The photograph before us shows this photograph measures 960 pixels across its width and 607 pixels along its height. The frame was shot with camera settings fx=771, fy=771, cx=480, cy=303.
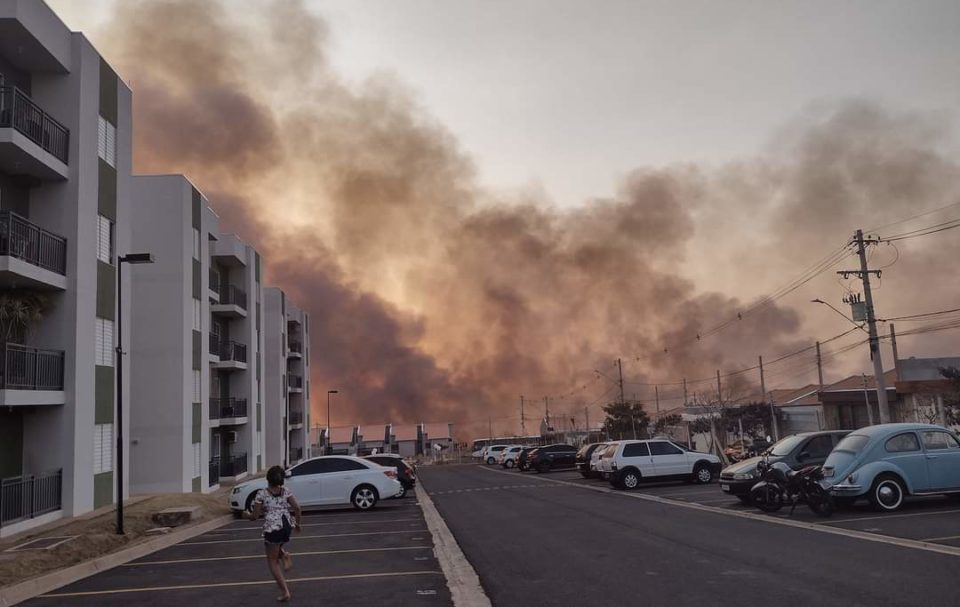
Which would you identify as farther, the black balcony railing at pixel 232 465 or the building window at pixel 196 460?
the black balcony railing at pixel 232 465

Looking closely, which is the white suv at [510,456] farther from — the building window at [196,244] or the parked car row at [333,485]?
the parked car row at [333,485]

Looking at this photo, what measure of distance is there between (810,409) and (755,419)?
16.4 ft

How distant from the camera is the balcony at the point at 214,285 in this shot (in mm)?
41088

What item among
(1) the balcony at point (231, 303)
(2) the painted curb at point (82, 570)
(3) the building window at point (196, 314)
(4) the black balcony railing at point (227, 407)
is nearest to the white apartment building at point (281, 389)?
(4) the black balcony railing at point (227, 407)

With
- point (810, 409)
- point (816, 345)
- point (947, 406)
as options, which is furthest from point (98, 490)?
point (810, 409)

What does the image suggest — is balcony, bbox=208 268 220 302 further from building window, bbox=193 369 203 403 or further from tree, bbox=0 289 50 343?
tree, bbox=0 289 50 343

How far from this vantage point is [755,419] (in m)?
64.1

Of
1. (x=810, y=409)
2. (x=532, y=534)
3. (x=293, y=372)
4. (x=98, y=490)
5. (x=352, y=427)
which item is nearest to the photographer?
(x=532, y=534)

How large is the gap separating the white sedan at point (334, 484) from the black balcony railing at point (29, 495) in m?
4.80

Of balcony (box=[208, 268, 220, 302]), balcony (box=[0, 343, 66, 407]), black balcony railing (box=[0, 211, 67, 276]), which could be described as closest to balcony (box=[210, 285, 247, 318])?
balcony (box=[208, 268, 220, 302])

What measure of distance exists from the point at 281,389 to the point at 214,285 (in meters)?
22.1

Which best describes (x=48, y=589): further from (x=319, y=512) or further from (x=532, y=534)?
(x=319, y=512)

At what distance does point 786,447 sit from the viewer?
2148 centimetres

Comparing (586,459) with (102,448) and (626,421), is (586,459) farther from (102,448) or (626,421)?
(626,421)
